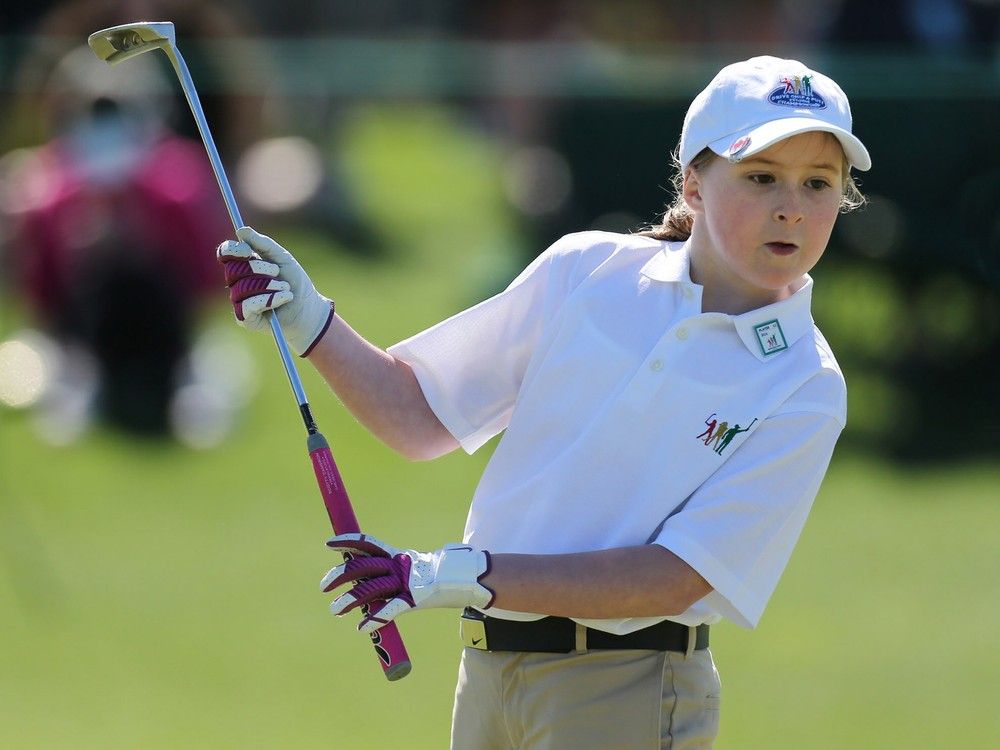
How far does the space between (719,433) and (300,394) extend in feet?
2.63

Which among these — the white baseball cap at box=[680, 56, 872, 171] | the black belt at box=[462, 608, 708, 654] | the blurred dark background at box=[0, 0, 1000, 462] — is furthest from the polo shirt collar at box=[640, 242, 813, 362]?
the blurred dark background at box=[0, 0, 1000, 462]

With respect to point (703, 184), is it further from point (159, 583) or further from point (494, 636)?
point (159, 583)

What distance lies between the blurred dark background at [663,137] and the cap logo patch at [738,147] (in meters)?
6.07

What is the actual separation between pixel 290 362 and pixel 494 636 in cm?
63

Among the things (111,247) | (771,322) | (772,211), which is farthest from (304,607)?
(772,211)

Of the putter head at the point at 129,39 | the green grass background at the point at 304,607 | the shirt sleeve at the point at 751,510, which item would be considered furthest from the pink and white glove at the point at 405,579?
the green grass background at the point at 304,607

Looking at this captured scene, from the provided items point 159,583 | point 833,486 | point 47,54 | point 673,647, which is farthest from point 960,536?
point 47,54

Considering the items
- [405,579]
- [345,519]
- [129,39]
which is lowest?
[405,579]

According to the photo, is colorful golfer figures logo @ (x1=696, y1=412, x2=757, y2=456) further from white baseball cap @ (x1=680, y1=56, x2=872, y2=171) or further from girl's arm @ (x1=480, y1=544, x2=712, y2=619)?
white baseball cap @ (x1=680, y1=56, x2=872, y2=171)

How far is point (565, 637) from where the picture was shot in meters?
3.04

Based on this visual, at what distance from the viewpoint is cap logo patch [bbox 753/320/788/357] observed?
2984 mm

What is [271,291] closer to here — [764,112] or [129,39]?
[129,39]

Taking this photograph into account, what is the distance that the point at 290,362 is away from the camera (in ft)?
10.4

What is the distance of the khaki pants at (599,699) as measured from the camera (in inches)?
120
